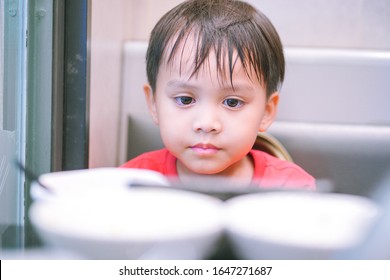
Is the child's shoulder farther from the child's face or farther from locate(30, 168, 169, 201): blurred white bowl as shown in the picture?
locate(30, 168, 169, 201): blurred white bowl

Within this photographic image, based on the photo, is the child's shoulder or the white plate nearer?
the white plate

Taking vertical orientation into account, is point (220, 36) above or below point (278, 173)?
above

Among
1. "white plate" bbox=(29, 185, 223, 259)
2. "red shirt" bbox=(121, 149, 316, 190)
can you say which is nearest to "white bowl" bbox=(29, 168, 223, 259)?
"white plate" bbox=(29, 185, 223, 259)

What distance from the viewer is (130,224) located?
1.85 feet

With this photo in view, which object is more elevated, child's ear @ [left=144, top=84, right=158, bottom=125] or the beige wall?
the beige wall

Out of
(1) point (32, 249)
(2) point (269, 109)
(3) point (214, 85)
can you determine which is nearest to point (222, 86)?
(3) point (214, 85)

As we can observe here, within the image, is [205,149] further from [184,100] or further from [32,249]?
[32,249]

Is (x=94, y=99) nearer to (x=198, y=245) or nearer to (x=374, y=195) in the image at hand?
(x=198, y=245)

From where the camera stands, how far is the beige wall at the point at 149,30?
67 cm

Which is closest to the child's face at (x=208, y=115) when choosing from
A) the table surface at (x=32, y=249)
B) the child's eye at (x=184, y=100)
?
the child's eye at (x=184, y=100)

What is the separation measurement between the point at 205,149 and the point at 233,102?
69 mm

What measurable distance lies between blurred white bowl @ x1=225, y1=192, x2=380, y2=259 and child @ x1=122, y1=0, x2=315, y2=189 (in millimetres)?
58

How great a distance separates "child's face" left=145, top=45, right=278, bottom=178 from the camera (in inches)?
24.2
